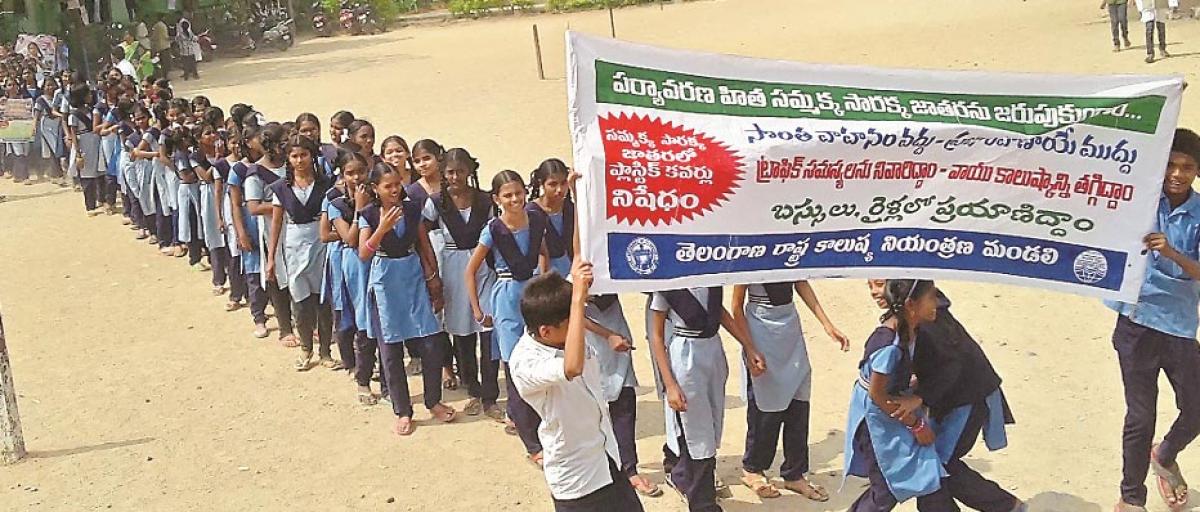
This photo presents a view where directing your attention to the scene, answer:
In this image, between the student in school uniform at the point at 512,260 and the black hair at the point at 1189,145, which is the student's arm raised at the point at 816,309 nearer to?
the student in school uniform at the point at 512,260

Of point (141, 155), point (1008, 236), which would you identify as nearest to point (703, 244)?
point (1008, 236)

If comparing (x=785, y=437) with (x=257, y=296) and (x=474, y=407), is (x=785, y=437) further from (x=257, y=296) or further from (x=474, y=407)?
(x=257, y=296)

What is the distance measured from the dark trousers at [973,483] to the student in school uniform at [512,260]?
6.43ft

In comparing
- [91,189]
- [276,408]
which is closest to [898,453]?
[276,408]

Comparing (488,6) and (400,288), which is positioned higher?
(488,6)

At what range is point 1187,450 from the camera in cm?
488

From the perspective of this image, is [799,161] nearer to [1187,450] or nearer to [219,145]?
[1187,450]

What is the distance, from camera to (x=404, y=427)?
589cm

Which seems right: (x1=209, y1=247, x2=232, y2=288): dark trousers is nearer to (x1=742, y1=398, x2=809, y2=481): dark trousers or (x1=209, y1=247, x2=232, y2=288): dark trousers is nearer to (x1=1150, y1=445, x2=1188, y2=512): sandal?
(x1=742, y1=398, x2=809, y2=481): dark trousers

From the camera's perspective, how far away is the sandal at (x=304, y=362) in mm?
7059

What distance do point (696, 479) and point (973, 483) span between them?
108 cm

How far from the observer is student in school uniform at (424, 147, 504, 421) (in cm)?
562

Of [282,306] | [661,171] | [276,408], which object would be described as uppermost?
[661,171]

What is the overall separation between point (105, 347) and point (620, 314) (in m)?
4.50
